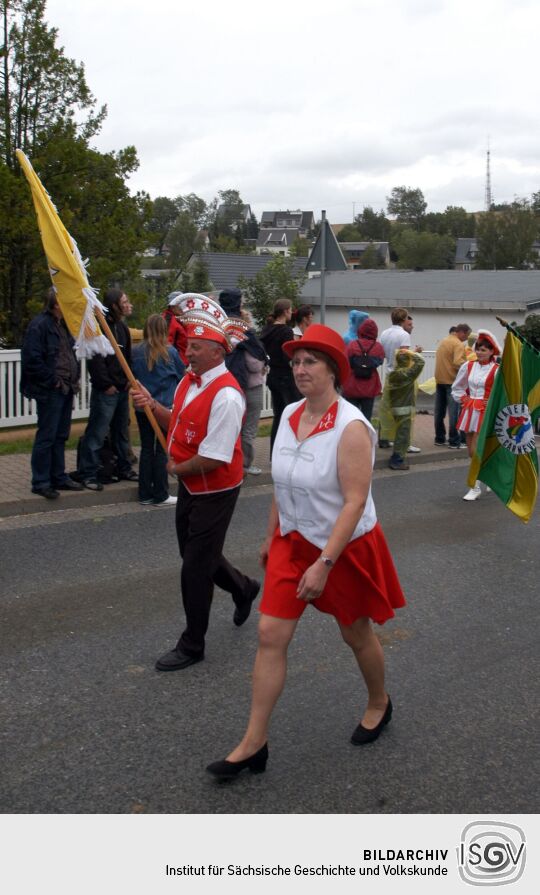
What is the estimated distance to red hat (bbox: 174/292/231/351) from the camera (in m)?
4.97

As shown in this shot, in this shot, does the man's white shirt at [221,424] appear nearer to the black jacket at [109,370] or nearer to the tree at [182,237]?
the black jacket at [109,370]

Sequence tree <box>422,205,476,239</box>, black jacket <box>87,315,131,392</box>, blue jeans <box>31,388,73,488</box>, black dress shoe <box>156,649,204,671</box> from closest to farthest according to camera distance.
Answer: black dress shoe <box>156,649,204,671</box>
blue jeans <box>31,388,73,488</box>
black jacket <box>87,315,131,392</box>
tree <box>422,205,476,239</box>

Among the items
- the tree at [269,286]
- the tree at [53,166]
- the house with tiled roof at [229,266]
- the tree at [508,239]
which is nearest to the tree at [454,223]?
the tree at [508,239]

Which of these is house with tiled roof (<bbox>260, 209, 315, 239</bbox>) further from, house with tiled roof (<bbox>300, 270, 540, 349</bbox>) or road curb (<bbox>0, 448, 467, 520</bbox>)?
road curb (<bbox>0, 448, 467, 520</bbox>)

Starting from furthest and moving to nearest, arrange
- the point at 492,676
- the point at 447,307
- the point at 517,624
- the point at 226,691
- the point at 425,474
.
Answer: the point at 447,307, the point at 425,474, the point at 517,624, the point at 492,676, the point at 226,691

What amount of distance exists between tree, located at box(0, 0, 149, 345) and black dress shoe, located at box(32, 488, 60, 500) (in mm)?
6225

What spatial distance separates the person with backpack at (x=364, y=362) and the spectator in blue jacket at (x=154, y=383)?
2847 mm

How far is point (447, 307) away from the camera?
3309cm

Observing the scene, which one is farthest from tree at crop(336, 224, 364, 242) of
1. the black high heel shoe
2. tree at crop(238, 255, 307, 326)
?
the black high heel shoe

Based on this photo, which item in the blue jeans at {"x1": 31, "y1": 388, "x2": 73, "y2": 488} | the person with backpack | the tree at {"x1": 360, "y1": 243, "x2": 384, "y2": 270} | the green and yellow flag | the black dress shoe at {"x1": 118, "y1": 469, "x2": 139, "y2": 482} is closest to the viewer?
the green and yellow flag

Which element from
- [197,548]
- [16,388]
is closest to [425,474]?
[16,388]

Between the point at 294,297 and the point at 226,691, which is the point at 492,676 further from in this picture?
the point at 294,297

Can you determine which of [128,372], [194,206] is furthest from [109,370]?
[194,206]

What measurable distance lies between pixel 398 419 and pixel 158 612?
6511 mm
